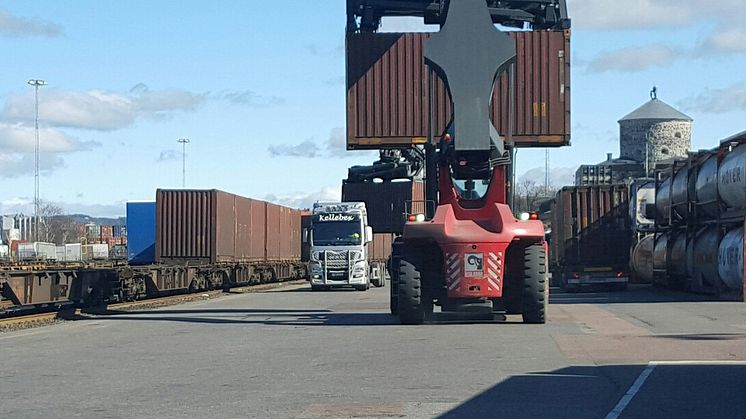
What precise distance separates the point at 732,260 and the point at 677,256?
6847 mm

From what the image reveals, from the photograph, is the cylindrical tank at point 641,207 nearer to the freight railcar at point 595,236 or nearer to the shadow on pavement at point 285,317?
the freight railcar at point 595,236

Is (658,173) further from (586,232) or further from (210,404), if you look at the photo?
A: (210,404)

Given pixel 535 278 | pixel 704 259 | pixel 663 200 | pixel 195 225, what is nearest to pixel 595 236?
pixel 663 200

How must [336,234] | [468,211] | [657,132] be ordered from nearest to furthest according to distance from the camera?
[468,211]
[336,234]
[657,132]

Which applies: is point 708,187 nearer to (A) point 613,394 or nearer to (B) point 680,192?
(B) point 680,192

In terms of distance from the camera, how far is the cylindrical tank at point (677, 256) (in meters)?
34.6

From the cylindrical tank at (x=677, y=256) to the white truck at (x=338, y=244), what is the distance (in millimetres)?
10870

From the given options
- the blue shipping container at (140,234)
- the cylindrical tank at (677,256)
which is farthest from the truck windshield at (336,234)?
the cylindrical tank at (677,256)

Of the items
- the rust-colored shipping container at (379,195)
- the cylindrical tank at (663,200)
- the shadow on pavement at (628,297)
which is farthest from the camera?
the rust-colored shipping container at (379,195)

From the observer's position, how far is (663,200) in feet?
127

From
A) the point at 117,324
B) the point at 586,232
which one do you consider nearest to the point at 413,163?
the point at 586,232

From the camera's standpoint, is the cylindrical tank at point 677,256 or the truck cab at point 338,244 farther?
the truck cab at point 338,244

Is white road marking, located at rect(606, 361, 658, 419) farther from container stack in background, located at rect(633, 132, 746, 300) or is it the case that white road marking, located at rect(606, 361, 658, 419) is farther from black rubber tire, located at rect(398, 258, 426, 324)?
container stack in background, located at rect(633, 132, 746, 300)

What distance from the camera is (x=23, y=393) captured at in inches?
450
